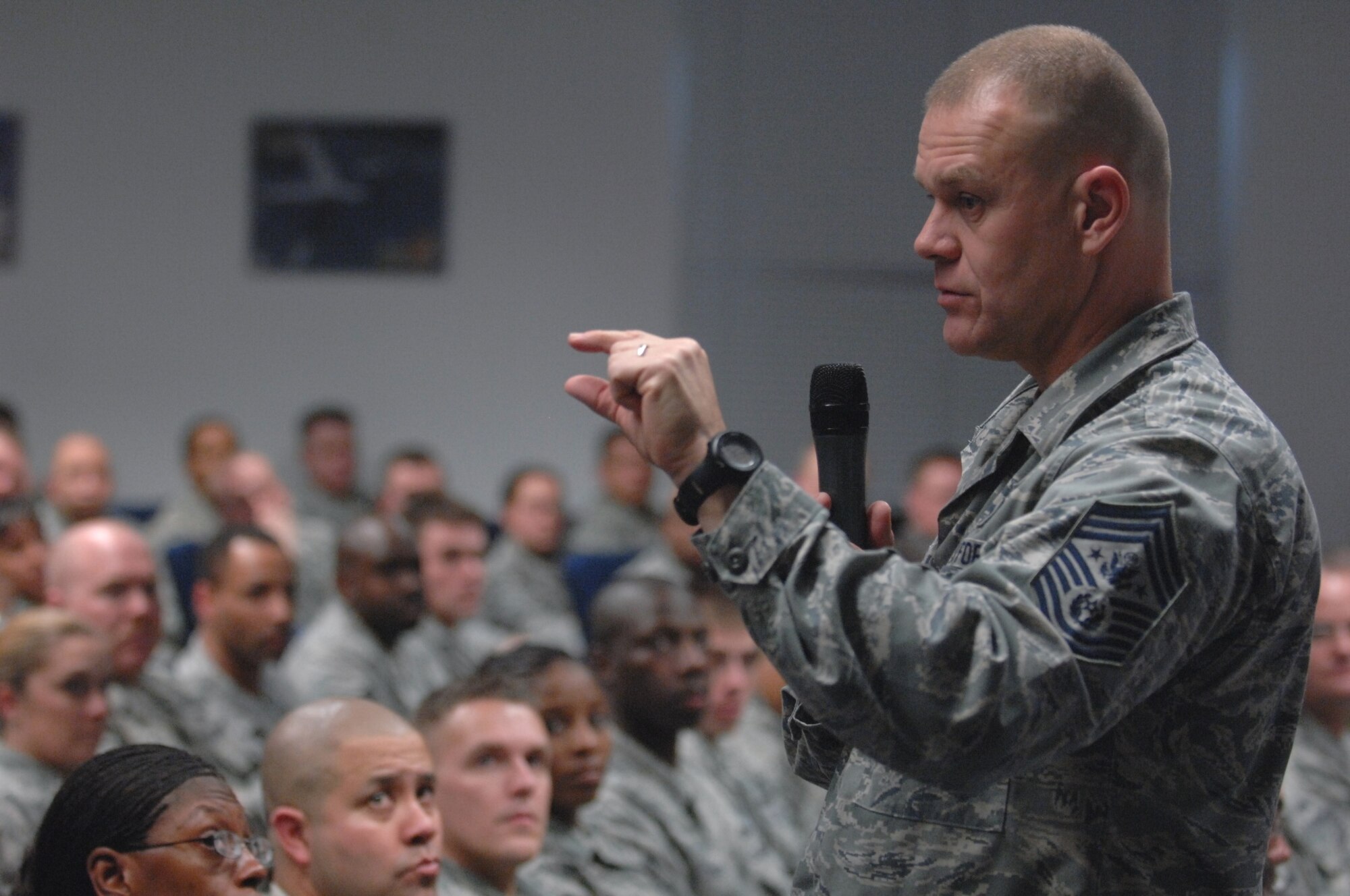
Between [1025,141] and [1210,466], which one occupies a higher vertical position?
[1025,141]

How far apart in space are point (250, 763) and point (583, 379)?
2354 mm

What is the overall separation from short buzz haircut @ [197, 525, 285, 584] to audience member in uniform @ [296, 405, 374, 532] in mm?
2256

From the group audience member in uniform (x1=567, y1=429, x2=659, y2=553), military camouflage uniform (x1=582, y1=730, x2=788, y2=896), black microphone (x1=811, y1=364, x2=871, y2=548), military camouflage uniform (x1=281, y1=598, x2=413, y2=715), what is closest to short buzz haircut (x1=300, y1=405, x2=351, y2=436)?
audience member in uniform (x1=567, y1=429, x2=659, y2=553)

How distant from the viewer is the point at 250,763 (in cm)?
308

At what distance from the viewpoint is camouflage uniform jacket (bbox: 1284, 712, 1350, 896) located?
2.89 metres

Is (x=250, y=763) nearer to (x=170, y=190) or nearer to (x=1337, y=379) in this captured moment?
(x=170, y=190)

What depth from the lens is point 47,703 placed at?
2453 mm

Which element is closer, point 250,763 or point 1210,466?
point 1210,466

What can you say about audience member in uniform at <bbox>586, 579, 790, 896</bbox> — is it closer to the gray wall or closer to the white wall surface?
the gray wall

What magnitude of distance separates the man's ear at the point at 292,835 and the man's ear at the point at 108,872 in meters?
0.43

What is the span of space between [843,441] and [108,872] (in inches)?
37.6

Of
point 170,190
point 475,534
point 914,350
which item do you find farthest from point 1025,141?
point 170,190

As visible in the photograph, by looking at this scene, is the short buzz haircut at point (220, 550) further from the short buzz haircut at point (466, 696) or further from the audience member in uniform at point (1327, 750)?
the audience member in uniform at point (1327, 750)

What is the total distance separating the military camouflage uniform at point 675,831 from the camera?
2.65 metres
